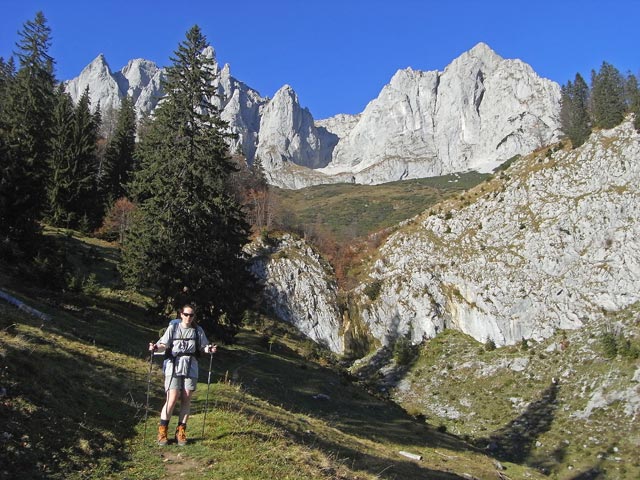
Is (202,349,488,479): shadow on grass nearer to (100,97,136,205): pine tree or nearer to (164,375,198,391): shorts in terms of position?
(164,375,198,391): shorts

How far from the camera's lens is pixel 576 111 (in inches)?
2761

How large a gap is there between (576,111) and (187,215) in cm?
6684

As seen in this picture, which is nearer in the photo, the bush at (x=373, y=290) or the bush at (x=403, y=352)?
the bush at (x=403, y=352)

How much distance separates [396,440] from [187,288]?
1323 centimetres

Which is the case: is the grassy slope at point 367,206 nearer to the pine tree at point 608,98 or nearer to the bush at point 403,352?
the pine tree at point 608,98

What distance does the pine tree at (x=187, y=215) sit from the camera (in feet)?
81.1

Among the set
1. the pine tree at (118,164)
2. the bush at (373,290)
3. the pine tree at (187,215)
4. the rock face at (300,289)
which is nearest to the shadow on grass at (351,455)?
the pine tree at (187,215)

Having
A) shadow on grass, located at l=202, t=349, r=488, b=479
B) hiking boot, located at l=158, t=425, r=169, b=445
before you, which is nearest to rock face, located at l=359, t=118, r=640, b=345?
shadow on grass, located at l=202, t=349, r=488, b=479

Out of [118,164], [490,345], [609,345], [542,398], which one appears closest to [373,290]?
[490,345]

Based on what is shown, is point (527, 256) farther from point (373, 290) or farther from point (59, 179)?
point (59, 179)

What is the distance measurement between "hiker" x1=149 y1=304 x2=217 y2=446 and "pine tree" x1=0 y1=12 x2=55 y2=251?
2031cm

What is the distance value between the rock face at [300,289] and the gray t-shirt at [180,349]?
166 ft

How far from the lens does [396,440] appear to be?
776 inches

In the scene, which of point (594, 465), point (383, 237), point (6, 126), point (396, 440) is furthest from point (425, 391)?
point (6, 126)
